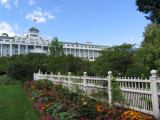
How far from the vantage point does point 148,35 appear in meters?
24.6

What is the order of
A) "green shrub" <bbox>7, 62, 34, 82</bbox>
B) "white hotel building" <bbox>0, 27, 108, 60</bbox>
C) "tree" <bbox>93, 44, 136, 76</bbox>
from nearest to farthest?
1. "tree" <bbox>93, 44, 136, 76</bbox>
2. "green shrub" <bbox>7, 62, 34, 82</bbox>
3. "white hotel building" <bbox>0, 27, 108, 60</bbox>

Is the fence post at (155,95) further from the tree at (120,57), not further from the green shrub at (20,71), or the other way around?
the green shrub at (20,71)

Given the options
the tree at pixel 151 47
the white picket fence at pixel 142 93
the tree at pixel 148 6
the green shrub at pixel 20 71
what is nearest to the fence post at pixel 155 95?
the white picket fence at pixel 142 93

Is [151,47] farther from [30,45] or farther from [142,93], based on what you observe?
[30,45]

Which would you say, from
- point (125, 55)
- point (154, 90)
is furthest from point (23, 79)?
point (154, 90)

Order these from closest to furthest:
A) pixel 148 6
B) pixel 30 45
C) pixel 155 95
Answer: pixel 155 95, pixel 148 6, pixel 30 45

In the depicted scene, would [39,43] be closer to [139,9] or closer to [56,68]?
[56,68]

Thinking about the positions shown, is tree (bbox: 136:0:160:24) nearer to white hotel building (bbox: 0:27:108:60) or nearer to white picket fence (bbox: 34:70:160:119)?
white picket fence (bbox: 34:70:160:119)

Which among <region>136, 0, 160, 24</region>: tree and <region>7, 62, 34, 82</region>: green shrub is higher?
<region>136, 0, 160, 24</region>: tree

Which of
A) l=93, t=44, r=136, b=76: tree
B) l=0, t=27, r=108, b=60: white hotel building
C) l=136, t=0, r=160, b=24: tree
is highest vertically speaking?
l=0, t=27, r=108, b=60: white hotel building

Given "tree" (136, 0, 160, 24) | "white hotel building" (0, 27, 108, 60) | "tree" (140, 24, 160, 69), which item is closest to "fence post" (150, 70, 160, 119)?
"tree" (136, 0, 160, 24)

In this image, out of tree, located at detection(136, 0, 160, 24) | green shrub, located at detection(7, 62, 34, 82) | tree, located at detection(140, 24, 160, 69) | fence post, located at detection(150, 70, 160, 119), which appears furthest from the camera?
tree, located at detection(140, 24, 160, 69)

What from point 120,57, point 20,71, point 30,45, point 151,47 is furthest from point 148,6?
point 30,45

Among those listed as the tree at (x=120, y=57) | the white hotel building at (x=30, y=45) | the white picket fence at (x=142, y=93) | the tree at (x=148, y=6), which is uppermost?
the white hotel building at (x=30, y=45)
